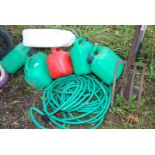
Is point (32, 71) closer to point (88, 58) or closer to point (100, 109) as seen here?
point (88, 58)

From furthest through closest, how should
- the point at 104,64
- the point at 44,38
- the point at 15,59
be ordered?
the point at 15,59 < the point at 44,38 < the point at 104,64

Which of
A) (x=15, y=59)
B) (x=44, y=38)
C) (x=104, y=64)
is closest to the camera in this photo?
(x=104, y=64)

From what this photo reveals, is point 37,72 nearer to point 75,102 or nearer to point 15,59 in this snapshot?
point 15,59

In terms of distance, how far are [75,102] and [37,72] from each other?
0.48 meters

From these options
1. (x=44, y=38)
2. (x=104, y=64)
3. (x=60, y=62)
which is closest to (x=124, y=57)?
(x=104, y=64)

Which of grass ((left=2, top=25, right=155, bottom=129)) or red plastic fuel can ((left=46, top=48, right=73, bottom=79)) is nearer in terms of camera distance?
grass ((left=2, top=25, right=155, bottom=129))

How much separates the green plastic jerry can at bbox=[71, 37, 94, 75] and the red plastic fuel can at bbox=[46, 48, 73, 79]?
3.0 inches

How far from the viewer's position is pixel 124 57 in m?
3.23

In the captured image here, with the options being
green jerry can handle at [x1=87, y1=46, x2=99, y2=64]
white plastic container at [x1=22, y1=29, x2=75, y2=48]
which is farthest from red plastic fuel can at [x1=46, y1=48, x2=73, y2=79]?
green jerry can handle at [x1=87, y1=46, x2=99, y2=64]

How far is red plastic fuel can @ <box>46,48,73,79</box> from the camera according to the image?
115 inches

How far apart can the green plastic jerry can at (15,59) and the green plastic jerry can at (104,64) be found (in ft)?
2.34

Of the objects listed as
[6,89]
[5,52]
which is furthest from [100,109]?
[5,52]

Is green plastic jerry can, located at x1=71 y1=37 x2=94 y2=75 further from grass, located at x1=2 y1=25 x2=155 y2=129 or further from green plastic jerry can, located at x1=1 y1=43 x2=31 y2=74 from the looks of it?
green plastic jerry can, located at x1=1 y1=43 x2=31 y2=74

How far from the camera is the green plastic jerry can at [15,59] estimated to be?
3133 millimetres
